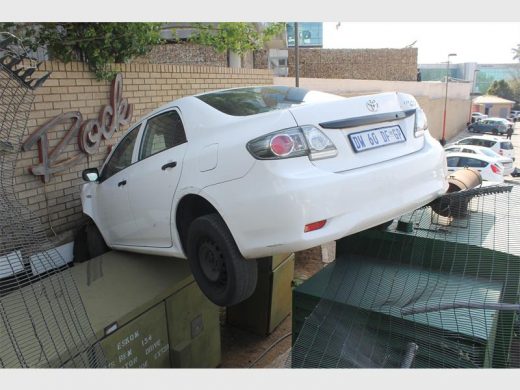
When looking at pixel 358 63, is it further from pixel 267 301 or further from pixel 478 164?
pixel 267 301

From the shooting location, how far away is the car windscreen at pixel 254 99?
3.31 meters

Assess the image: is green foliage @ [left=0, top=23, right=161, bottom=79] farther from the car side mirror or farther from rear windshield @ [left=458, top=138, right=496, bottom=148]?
rear windshield @ [left=458, top=138, right=496, bottom=148]

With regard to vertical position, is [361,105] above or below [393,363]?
above

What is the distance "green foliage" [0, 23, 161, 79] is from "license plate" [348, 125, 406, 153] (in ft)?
12.3

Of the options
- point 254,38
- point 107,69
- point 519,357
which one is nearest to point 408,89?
point 254,38

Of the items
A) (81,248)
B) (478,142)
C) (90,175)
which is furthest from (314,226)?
(478,142)

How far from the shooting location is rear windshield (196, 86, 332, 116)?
3314mm

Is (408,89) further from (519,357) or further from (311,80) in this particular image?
(519,357)

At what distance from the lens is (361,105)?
3.08 meters

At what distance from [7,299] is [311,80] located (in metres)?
15.5

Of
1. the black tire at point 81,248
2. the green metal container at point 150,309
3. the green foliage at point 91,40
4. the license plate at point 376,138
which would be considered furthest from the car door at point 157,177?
the green foliage at point 91,40

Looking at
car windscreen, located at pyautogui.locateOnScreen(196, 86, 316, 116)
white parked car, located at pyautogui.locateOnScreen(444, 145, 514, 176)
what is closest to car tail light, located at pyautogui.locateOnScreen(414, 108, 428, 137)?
car windscreen, located at pyautogui.locateOnScreen(196, 86, 316, 116)

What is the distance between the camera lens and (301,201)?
8.83ft

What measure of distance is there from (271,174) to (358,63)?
78.2 ft
